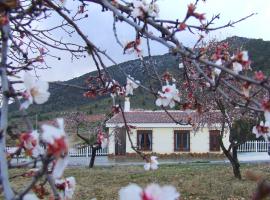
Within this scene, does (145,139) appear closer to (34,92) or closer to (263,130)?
(263,130)

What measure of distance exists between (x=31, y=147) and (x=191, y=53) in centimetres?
57

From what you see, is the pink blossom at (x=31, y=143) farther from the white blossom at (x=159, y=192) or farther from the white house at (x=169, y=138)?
the white house at (x=169, y=138)

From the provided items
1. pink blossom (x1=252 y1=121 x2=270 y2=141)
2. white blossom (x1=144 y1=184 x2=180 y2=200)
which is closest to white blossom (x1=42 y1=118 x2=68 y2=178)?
white blossom (x1=144 y1=184 x2=180 y2=200)

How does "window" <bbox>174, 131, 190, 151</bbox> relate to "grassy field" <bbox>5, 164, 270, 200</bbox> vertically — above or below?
above

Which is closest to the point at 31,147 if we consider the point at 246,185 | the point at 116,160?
the point at 246,185

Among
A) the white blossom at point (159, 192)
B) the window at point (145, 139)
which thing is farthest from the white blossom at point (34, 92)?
the window at point (145, 139)

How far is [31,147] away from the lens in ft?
4.57

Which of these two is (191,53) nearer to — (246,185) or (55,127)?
(55,127)

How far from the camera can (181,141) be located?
28391mm

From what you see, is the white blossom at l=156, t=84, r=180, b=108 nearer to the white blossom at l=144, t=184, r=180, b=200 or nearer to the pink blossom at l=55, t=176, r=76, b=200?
the pink blossom at l=55, t=176, r=76, b=200

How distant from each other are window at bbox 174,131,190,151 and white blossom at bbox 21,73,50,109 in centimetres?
2701

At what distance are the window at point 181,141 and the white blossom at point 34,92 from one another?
88.6ft

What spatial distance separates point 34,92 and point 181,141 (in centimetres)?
2723

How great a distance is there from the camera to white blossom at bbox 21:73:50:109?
1.37 m
